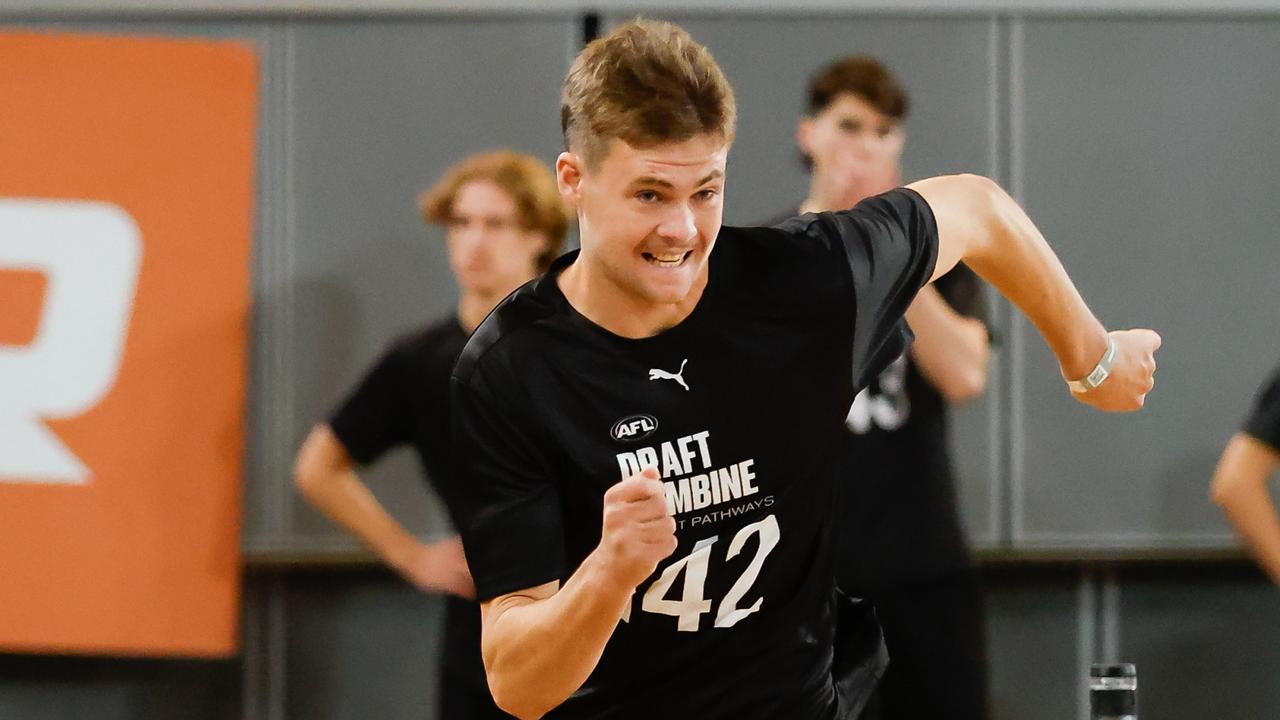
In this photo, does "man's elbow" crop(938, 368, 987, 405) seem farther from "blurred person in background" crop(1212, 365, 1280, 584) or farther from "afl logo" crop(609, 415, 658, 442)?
"afl logo" crop(609, 415, 658, 442)

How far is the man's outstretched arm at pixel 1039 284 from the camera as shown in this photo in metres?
2.04

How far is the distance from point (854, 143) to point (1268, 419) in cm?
139

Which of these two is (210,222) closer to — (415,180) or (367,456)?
(415,180)

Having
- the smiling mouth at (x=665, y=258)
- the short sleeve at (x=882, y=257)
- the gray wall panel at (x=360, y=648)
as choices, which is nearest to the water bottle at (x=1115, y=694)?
the short sleeve at (x=882, y=257)

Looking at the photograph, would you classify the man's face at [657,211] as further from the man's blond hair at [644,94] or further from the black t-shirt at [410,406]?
the black t-shirt at [410,406]

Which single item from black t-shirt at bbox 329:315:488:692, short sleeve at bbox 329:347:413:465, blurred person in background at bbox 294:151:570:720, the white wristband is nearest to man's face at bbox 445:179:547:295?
blurred person in background at bbox 294:151:570:720

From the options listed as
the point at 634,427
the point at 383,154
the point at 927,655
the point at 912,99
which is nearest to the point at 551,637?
the point at 634,427

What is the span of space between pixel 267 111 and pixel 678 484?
274 centimetres

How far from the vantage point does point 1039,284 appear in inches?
80.3

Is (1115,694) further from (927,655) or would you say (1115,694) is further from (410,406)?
(410,406)

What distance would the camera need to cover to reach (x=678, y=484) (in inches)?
73.3

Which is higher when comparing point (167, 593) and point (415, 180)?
point (415, 180)

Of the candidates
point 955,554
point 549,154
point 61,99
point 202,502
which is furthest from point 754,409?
point 61,99

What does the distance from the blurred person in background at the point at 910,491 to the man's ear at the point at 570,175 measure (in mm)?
1384
